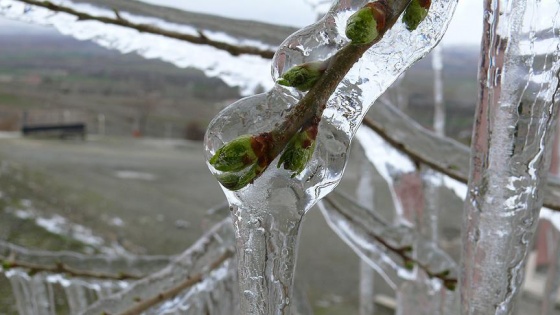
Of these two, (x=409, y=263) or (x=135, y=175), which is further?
(x=135, y=175)

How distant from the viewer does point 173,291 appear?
1.94 ft

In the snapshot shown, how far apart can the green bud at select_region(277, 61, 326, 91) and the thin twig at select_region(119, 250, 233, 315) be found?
36 cm

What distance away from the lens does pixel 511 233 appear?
344 millimetres

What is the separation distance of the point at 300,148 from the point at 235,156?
1.1 inches

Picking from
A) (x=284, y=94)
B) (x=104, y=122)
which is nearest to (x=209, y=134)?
(x=284, y=94)

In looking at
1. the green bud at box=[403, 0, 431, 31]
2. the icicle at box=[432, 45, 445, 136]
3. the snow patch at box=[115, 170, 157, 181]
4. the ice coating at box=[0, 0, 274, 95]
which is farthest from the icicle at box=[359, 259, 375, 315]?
the snow patch at box=[115, 170, 157, 181]

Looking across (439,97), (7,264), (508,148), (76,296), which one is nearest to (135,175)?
(439,97)

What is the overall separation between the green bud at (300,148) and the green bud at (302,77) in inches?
0.7

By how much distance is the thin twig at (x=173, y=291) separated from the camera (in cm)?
55

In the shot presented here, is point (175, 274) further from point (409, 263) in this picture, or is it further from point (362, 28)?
point (362, 28)

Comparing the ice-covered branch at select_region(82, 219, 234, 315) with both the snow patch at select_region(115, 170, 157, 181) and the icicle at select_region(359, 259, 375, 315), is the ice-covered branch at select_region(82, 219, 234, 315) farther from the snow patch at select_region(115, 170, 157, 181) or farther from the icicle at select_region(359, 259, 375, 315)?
the snow patch at select_region(115, 170, 157, 181)

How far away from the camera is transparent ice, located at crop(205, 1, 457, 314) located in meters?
0.25

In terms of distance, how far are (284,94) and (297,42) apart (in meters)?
0.03

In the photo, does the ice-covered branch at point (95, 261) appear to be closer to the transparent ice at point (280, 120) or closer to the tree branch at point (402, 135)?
the tree branch at point (402, 135)
